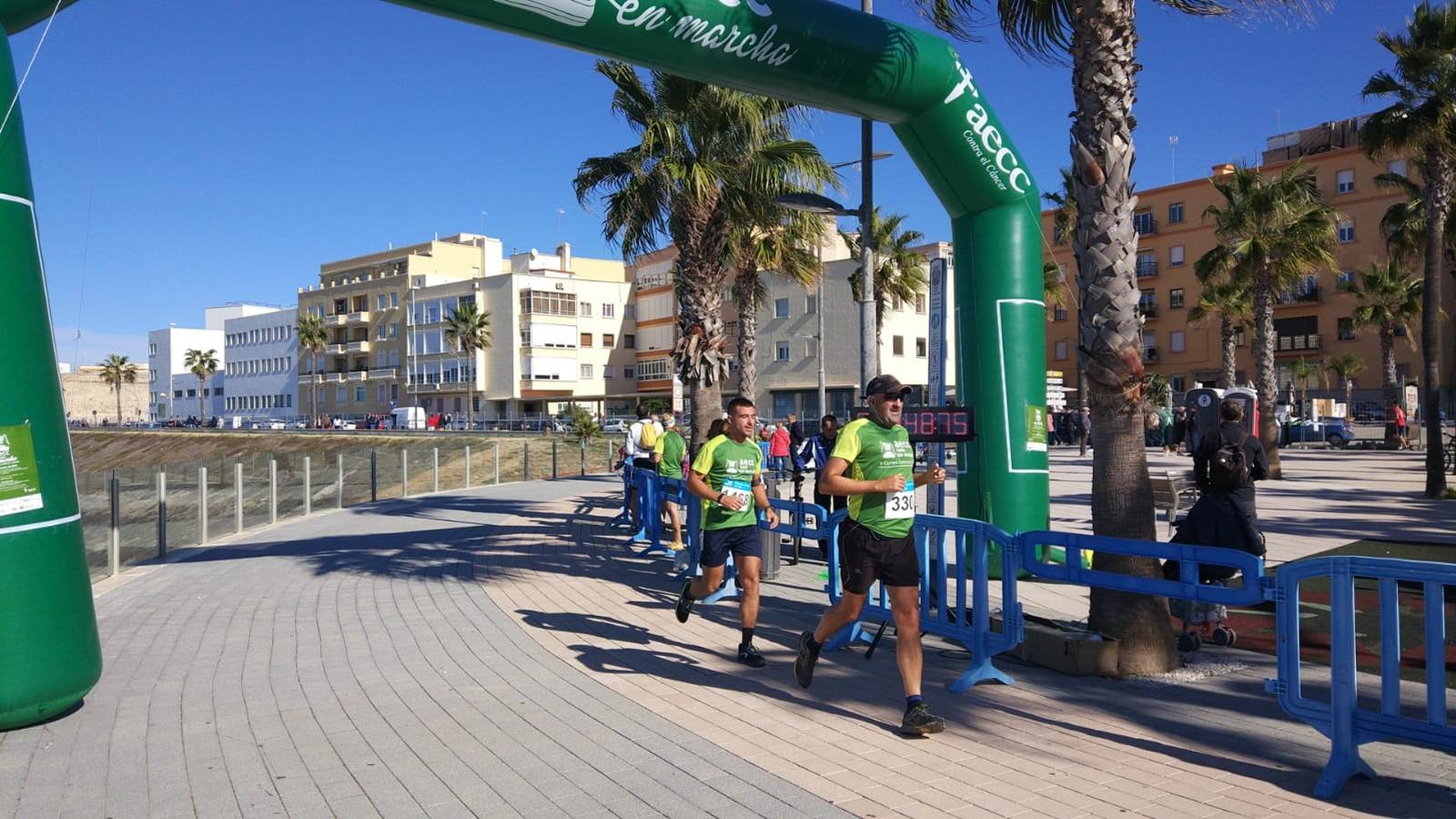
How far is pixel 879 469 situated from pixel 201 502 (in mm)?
11616

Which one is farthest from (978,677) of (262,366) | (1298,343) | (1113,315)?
(262,366)

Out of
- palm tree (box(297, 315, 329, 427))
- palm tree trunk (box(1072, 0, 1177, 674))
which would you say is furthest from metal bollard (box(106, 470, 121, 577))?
palm tree (box(297, 315, 329, 427))

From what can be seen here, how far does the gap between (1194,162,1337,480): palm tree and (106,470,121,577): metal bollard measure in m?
21.5

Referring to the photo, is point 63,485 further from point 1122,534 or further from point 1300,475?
point 1300,475

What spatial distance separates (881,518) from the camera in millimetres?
5578

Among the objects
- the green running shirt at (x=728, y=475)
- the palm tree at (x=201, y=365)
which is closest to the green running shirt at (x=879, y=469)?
the green running shirt at (x=728, y=475)

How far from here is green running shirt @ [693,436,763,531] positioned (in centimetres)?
736

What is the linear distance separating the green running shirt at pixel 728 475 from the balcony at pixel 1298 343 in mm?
55933

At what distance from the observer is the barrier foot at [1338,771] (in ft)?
14.3

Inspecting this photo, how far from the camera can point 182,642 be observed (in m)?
7.77

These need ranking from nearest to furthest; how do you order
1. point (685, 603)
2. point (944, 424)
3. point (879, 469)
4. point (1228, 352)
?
point (879, 469) → point (944, 424) → point (685, 603) → point (1228, 352)

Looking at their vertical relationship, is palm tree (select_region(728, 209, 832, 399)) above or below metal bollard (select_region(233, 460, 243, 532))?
above

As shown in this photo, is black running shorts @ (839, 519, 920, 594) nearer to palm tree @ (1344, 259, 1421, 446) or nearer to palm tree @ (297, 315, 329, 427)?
palm tree @ (1344, 259, 1421, 446)

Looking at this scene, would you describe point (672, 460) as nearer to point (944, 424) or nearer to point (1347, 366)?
point (944, 424)
